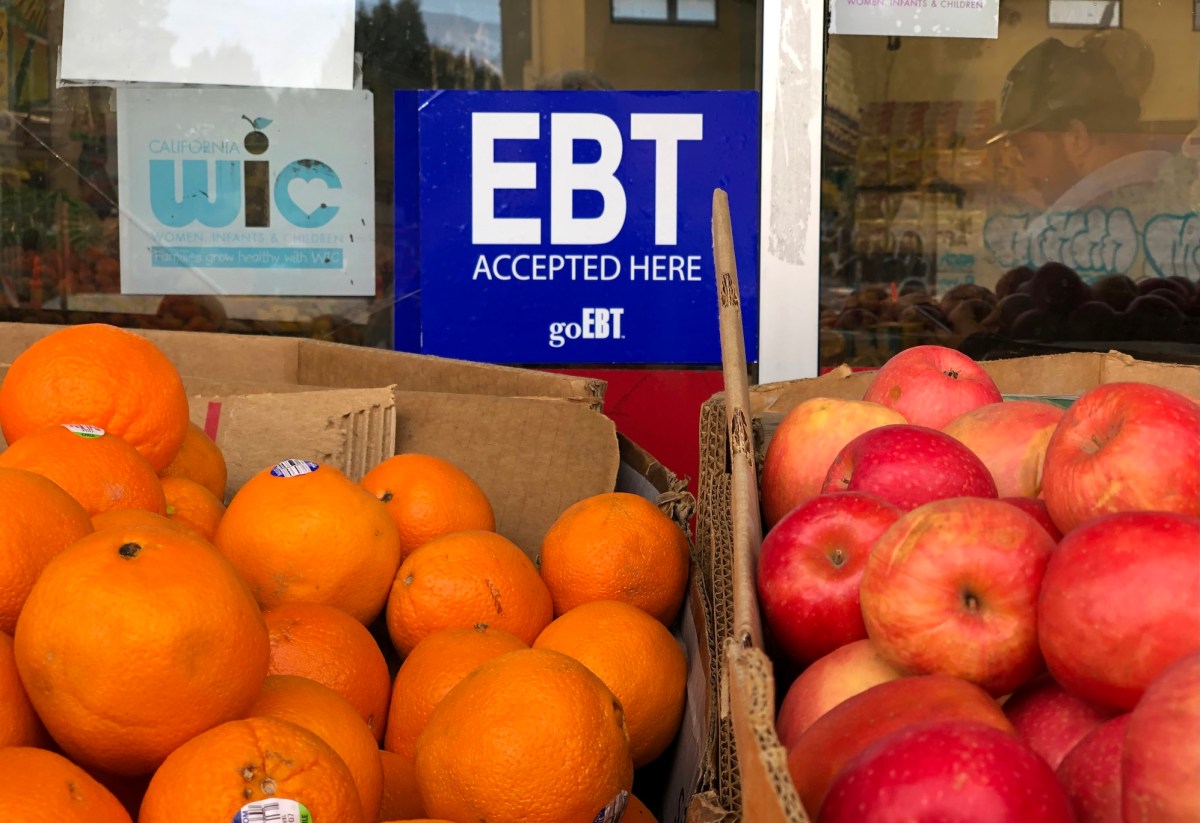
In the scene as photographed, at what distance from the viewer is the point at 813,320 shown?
280cm

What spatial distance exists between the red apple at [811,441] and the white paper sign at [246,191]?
1.67m

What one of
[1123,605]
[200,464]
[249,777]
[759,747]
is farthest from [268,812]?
[200,464]

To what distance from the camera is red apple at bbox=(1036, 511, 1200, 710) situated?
0.73 metres

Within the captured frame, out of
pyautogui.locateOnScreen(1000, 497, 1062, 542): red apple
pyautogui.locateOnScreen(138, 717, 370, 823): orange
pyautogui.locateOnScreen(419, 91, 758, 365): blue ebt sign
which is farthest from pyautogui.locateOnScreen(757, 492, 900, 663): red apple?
pyautogui.locateOnScreen(419, 91, 758, 365): blue ebt sign

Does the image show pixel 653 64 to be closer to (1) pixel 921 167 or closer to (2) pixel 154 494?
(1) pixel 921 167

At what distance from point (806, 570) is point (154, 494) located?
673 millimetres

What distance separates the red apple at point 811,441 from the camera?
1.32 meters

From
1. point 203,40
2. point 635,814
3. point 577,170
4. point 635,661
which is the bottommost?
point 635,814

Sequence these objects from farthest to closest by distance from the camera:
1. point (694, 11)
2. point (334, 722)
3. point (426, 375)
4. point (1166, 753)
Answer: point (694, 11), point (426, 375), point (334, 722), point (1166, 753)

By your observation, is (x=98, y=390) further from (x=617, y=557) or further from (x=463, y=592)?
(x=617, y=557)

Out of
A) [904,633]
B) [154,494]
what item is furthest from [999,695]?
[154,494]

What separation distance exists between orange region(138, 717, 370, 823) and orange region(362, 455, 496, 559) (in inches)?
22.6

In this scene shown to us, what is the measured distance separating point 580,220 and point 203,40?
0.99m

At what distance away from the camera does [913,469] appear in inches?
43.9
